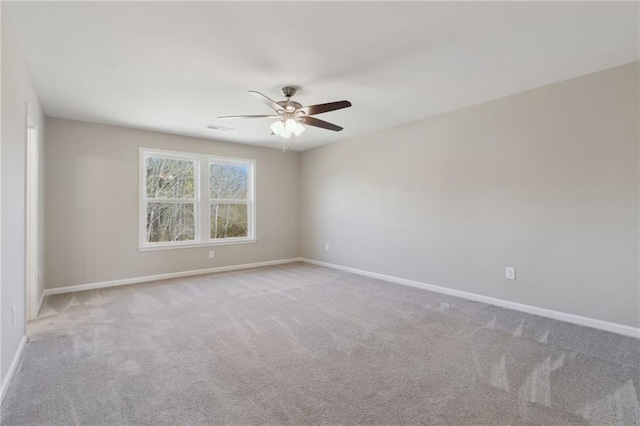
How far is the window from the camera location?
5.05m

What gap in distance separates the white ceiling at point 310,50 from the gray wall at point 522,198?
1.20 feet

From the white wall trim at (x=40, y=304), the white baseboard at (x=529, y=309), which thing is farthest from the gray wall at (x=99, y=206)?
the white baseboard at (x=529, y=309)

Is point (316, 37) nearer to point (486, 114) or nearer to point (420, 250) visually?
point (486, 114)

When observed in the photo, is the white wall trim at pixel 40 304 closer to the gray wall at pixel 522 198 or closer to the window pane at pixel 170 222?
the window pane at pixel 170 222

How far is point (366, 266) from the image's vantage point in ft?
17.4

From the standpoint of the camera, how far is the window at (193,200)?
505cm

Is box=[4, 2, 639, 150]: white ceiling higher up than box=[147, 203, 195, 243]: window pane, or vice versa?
box=[4, 2, 639, 150]: white ceiling

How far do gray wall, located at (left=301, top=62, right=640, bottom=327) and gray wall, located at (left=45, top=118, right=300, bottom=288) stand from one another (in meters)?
3.18

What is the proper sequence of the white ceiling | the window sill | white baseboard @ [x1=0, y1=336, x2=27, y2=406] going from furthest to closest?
the window sill, the white ceiling, white baseboard @ [x1=0, y1=336, x2=27, y2=406]

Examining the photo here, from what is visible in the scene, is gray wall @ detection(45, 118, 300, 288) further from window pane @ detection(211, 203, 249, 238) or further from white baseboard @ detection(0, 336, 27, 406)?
white baseboard @ detection(0, 336, 27, 406)

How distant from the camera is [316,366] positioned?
2.27 meters

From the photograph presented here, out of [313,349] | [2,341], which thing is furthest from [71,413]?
[313,349]

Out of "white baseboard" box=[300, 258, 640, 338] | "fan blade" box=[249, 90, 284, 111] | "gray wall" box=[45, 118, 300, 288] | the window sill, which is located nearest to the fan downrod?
"fan blade" box=[249, 90, 284, 111]

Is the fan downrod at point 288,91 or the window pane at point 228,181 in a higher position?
the fan downrod at point 288,91
